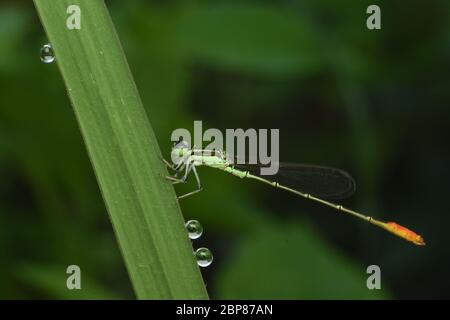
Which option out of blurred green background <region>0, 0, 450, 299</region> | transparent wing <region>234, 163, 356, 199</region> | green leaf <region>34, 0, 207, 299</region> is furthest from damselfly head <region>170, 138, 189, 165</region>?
green leaf <region>34, 0, 207, 299</region>

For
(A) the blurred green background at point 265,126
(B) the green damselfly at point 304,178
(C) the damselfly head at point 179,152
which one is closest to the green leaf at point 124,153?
(C) the damselfly head at point 179,152

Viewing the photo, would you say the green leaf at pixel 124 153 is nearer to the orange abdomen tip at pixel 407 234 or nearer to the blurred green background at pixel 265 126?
the orange abdomen tip at pixel 407 234

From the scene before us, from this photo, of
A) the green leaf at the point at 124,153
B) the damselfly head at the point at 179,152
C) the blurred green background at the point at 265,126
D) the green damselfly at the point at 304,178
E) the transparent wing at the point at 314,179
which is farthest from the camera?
the blurred green background at the point at 265,126

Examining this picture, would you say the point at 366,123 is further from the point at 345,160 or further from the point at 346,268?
the point at 346,268

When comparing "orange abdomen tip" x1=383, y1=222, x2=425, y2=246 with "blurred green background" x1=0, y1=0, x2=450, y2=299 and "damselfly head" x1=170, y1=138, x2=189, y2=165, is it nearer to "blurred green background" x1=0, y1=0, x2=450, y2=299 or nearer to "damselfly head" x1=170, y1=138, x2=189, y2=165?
"blurred green background" x1=0, y1=0, x2=450, y2=299

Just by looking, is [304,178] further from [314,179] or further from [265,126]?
[265,126]

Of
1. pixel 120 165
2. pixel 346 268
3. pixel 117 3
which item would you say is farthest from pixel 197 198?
pixel 120 165
